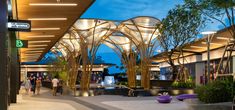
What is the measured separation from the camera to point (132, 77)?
35125mm

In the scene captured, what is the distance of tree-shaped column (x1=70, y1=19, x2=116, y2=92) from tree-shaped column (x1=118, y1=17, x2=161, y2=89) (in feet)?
4.76

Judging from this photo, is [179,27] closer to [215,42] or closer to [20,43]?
[215,42]

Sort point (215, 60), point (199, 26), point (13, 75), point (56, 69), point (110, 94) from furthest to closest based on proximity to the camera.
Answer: point (56, 69) < point (215, 60) < point (199, 26) < point (110, 94) < point (13, 75)

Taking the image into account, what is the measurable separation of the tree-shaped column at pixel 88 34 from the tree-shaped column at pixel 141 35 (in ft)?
4.76

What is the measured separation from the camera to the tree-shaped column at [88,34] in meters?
30.0

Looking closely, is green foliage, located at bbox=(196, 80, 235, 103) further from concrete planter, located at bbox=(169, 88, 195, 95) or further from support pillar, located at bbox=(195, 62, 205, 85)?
support pillar, located at bbox=(195, 62, 205, 85)

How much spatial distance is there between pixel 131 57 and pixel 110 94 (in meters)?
7.78

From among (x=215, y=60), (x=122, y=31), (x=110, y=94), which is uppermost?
(x=122, y=31)

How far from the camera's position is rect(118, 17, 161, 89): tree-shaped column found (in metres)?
32.3

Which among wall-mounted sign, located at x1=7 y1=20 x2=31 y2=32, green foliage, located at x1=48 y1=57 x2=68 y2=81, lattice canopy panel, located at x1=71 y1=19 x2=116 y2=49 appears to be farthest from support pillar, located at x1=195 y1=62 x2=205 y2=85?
wall-mounted sign, located at x1=7 y1=20 x2=31 y2=32

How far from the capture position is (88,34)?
109 feet

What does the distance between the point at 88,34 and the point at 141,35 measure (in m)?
4.47

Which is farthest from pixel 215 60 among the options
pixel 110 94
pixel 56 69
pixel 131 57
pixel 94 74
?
pixel 94 74

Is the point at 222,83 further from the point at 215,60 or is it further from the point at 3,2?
the point at 215,60
